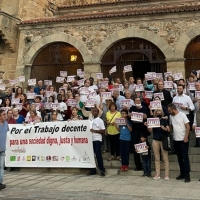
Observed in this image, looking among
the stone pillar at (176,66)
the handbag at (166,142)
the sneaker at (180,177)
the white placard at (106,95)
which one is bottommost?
the sneaker at (180,177)

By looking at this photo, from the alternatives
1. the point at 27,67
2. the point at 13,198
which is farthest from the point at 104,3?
the point at 13,198

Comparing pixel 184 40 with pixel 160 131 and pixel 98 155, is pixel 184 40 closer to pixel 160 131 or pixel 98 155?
pixel 160 131

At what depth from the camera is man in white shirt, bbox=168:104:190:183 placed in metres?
7.09

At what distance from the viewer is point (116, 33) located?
13.8m

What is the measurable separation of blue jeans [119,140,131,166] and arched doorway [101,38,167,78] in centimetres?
647

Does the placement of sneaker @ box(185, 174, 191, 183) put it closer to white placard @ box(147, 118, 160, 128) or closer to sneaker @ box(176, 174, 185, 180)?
sneaker @ box(176, 174, 185, 180)

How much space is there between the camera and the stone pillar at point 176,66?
13016 millimetres

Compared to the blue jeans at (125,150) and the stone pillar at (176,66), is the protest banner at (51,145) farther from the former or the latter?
the stone pillar at (176,66)

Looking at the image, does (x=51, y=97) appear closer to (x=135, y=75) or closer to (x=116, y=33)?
(x=116, y=33)

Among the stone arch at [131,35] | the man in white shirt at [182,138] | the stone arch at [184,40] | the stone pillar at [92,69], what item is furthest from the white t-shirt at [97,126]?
the stone arch at [184,40]

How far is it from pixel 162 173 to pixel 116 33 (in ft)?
26.1

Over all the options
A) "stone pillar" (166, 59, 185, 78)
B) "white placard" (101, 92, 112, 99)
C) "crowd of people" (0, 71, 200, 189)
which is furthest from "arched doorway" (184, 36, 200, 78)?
"white placard" (101, 92, 112, 99)

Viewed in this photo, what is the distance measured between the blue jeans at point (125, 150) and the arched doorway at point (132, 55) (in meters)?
6.47

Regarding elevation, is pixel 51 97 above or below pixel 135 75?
below
